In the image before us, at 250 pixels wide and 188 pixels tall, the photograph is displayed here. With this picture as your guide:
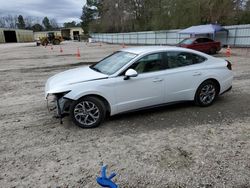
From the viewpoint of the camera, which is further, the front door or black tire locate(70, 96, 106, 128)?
the front door

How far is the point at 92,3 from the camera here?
7900 centimetres

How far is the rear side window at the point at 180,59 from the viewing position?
4660 mm

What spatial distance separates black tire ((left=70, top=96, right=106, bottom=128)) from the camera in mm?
3995

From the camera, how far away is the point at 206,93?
5082mm

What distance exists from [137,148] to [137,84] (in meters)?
1.34

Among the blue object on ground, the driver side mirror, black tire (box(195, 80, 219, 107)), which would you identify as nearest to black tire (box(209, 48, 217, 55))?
black tire (box(195, 80, 219, 107))

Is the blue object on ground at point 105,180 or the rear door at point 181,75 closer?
the blue object on ground at point 105,180

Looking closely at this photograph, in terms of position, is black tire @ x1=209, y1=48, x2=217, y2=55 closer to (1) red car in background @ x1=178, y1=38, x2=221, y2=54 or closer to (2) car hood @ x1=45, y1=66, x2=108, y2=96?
(1) red car in background @ x1=178, y1=38, x2=221, y2=54

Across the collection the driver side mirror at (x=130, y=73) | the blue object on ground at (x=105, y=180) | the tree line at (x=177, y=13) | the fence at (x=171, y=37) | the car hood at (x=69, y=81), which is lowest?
the blue object on ground at (x=105, y=180)

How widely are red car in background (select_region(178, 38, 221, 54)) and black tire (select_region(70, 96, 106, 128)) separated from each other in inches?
511

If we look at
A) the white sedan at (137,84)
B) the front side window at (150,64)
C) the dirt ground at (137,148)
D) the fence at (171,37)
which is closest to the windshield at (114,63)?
the white sedan at (137,84)

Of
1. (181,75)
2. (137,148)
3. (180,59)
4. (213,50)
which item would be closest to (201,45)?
(213,50)

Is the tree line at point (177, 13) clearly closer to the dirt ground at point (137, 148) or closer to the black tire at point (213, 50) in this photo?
the black tire at point (213, 50)

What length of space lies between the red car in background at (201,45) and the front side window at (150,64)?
11.9 m
